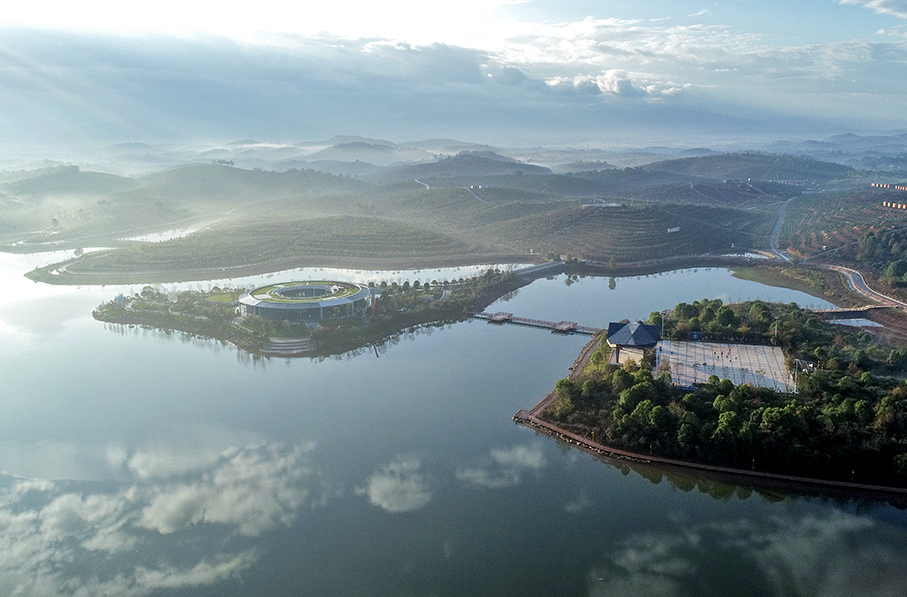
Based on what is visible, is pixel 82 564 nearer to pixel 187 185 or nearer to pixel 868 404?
pixel 868 404

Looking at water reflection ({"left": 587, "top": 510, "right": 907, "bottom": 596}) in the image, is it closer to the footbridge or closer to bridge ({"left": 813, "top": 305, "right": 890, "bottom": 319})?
bridge ({"left": 813, "top": 305, "right": 890, "bottom": 319})

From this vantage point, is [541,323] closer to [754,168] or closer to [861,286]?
[861,286]

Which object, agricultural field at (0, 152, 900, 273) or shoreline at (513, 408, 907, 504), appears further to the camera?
agricultural field at (0, 152, 900, 273)

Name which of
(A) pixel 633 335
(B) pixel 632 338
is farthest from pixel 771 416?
(A) pixel 633 335

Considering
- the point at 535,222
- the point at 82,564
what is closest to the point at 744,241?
the point at 535,222

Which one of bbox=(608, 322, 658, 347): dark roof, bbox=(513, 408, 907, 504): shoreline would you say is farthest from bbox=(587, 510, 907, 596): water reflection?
bbox=(608, 322, 658, 347): dark roof

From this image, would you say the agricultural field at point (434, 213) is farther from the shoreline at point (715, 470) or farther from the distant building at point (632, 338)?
the shoreline at point (715, 470)

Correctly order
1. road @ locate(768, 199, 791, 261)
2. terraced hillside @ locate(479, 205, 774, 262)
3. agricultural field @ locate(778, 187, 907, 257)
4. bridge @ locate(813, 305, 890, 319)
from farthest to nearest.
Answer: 1. terraced hillside @ locate(479, 205, 774, 262)
2. road @ locate(768, 199, 791, 261)
3. agricultural field @ locate(778, 187, 907, 257)
4. bridge @ locate(813, 305, 890, 319)
